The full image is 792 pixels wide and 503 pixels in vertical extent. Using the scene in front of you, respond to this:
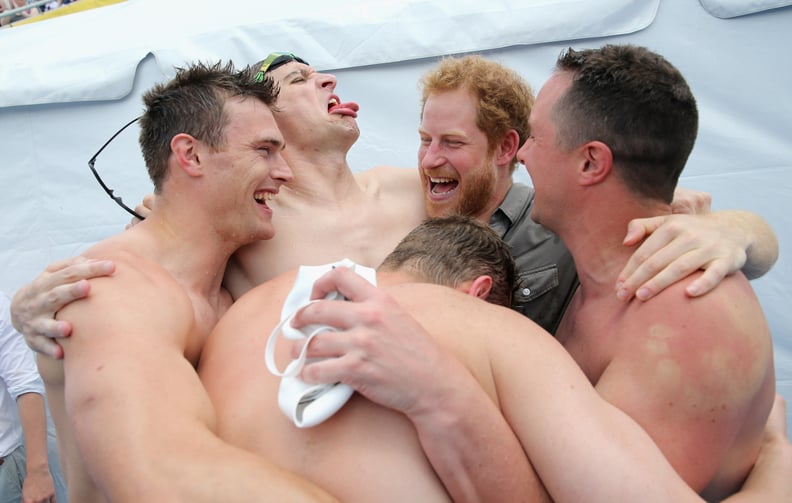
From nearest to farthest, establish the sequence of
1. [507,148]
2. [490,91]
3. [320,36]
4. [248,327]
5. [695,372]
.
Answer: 1. [695,372]
2. [248,327]
3. [490,91]
4. [507,148]
5. [320,36]

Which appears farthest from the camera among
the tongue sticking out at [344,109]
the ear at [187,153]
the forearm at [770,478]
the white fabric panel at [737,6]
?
the white fabric panel at [737,6]

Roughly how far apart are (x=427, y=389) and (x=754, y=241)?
3.81 ft

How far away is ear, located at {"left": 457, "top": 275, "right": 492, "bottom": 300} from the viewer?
79.4 inches

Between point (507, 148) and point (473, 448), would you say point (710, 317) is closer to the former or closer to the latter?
point (473, 448)

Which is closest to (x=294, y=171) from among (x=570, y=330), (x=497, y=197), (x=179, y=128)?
(x=179, y=128)

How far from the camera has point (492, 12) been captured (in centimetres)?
407

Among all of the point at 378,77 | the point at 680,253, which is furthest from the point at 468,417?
the point at 378,77

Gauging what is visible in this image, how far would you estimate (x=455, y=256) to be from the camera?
6.73 feet

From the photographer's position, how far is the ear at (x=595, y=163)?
2.15 m

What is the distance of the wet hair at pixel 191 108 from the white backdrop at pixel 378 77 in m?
1.59

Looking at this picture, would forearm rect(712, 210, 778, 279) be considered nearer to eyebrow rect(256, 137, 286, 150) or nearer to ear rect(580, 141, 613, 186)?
ear rect(580, 141, 613, 186)

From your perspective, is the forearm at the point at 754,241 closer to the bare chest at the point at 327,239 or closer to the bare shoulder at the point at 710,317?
the bare shoulder at the point at 710,317

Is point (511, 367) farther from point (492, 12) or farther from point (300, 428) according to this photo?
point (492, 12)

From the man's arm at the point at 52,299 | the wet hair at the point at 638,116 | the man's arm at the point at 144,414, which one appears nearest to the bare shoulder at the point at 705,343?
the wet hair at the point at 638,116
